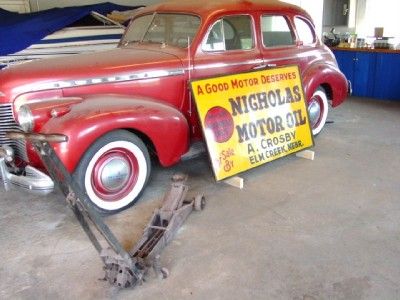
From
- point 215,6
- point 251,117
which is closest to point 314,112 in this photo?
point 251,117

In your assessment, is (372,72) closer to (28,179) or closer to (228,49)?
(228,49)

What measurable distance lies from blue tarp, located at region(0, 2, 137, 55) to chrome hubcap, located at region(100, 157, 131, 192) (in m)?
3.76

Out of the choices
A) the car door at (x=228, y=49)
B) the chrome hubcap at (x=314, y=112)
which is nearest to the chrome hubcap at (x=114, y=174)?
the car door at (x=228, y=49)

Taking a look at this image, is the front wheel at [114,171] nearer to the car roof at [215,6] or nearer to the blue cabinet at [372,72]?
the car roof at [215,6]

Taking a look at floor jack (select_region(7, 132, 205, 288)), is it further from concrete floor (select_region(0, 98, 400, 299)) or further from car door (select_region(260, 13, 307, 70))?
car door (select_region(260, 13, 307, 70))

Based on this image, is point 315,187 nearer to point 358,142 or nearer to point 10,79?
point 358,142

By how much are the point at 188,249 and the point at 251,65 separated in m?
2.20

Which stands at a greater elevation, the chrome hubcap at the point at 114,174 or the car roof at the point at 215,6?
the car roof at the point at 215,6

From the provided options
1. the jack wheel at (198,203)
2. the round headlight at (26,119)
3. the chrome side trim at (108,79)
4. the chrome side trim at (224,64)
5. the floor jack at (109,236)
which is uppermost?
the chrome side trim at (224,64)

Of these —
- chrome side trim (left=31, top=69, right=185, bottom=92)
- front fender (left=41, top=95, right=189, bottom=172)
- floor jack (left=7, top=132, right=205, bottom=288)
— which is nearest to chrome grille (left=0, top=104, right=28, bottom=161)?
chrome side trim (left=31, top=69, right=185, bottom=92)

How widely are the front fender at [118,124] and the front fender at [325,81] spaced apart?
1856mm

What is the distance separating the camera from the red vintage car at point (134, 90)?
295cm

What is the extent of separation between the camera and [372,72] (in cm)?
743

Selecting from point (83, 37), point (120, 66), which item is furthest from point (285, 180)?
point (83, 37)
